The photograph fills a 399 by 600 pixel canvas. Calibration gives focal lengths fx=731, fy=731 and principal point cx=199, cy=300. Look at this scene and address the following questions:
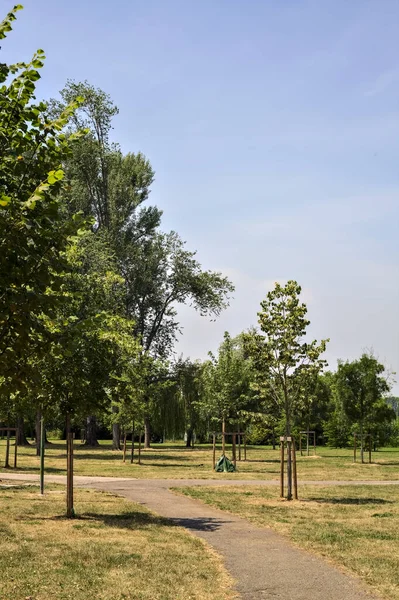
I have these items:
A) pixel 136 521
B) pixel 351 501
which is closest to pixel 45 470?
pixel 351 501

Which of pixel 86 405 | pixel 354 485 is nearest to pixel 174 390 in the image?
pixel 354 485

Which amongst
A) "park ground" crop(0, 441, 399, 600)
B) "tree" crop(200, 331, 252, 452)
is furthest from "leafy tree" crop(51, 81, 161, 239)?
"park ground" crop(0, 441, 399, 600)

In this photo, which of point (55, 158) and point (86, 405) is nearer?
point (55, 158)

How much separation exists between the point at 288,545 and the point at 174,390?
136ft

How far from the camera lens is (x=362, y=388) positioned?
40219 millimetres

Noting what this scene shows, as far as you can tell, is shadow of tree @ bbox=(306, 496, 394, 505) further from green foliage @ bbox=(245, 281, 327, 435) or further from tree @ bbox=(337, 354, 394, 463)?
tree @ bbox=(337, 354, 394, 463)

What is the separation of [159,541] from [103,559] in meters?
1.87

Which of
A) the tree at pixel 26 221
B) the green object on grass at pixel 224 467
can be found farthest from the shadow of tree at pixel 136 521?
the green object on grass at pixel 224 467

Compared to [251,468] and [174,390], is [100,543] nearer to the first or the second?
[251,468]

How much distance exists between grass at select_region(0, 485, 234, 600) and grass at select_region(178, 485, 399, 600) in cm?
186

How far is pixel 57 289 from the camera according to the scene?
6484 millimetres

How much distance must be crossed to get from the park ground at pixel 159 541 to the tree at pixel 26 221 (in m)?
3.27

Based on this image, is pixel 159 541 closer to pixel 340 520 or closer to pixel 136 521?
pixel 136 521

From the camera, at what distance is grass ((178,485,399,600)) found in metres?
10.2
